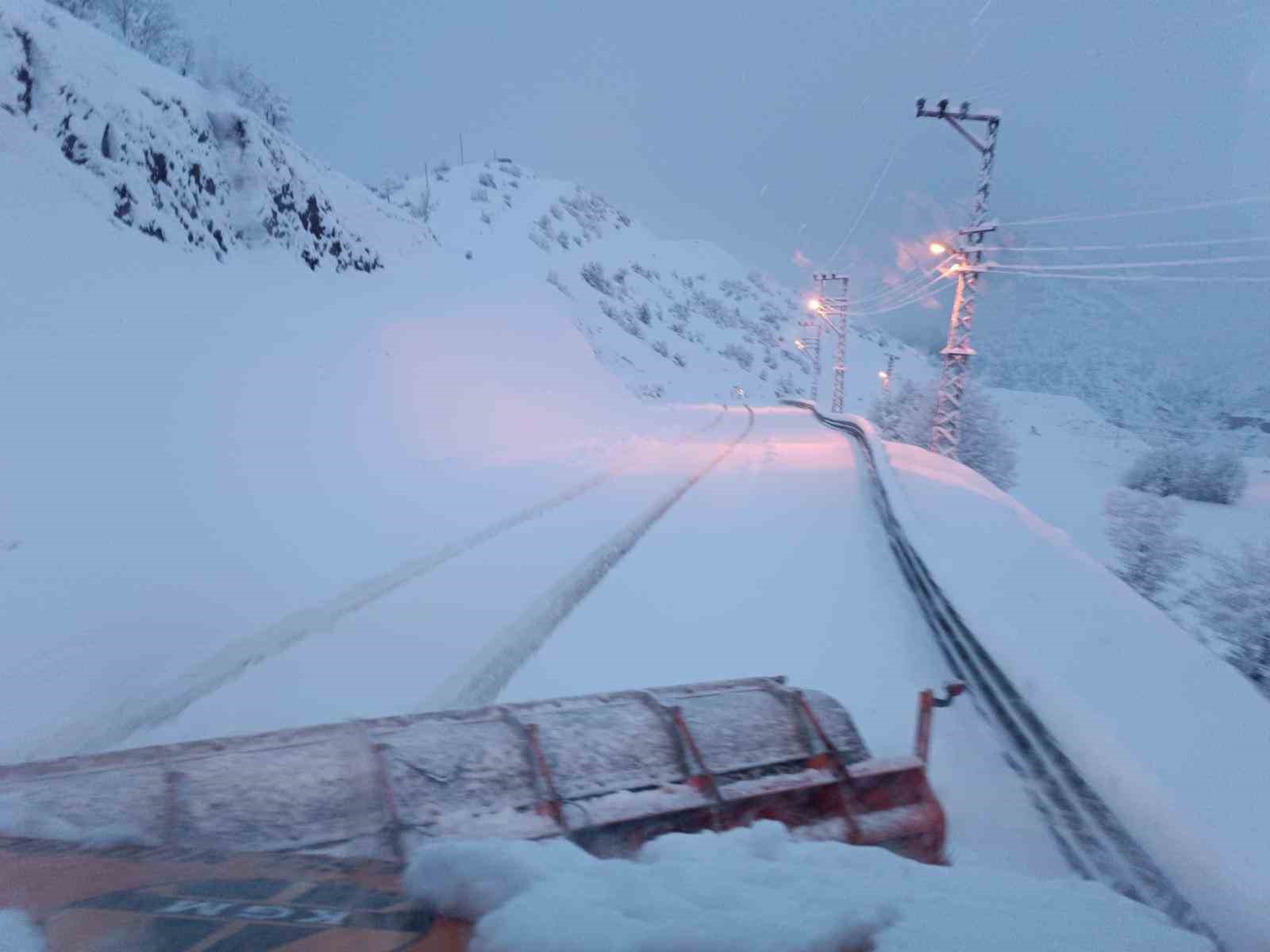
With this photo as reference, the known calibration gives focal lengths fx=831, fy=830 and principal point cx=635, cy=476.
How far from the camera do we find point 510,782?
3539 mm

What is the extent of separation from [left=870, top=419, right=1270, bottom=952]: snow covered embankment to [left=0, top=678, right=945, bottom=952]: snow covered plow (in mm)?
1014

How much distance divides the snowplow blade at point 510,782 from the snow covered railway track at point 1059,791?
2.34 ft

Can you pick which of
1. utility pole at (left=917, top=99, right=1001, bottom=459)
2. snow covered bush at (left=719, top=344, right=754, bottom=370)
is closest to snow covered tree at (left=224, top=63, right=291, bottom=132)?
utility pole at (left=917, top=99, right=1001, bottom=459)

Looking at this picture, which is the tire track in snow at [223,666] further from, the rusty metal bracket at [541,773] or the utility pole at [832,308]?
the utility pole at [832,308]

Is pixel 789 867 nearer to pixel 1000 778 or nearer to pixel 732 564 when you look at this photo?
pixel 1000 778

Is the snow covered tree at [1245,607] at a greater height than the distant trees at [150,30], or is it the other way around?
the distant trees at [150,30]

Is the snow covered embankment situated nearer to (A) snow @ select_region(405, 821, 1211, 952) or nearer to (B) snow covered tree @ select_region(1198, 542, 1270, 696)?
(A) snow @ select_region(405, 821, 1211, 952)

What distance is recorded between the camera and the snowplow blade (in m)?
3.04

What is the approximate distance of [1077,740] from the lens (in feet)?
15.2

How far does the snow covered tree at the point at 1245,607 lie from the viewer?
11297 mm

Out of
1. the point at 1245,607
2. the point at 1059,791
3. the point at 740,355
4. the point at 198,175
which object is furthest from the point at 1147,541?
the point at 740,355

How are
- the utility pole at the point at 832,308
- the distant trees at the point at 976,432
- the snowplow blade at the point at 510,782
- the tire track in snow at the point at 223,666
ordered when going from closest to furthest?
1. the snowplow blade at the point at 510,782
2. the tire track in snow at the point at 223,666
3. the distant trees at the point at 976,432
4. the utility pole at the point at 832,308

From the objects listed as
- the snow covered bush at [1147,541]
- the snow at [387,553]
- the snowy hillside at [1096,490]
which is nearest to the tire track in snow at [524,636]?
the snow at [387,553]

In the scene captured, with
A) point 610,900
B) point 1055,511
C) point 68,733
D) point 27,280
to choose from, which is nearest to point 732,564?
point 68,733
